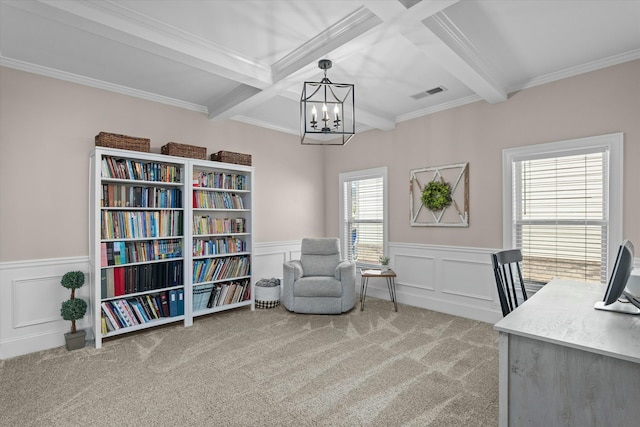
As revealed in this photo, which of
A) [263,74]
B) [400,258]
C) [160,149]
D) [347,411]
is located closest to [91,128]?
[160,149]

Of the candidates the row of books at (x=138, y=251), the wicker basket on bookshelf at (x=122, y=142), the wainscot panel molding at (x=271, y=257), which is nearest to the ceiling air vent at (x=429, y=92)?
the wainscot panel molding at (x=271, y=257)

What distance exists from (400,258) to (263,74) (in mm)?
3101

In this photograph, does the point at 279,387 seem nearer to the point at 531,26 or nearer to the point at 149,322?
the point at 149,322

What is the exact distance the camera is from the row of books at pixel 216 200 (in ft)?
13.0

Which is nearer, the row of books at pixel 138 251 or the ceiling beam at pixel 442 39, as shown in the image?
the ceiling beam at pixel 442 39

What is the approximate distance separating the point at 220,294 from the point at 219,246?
23.9 inches

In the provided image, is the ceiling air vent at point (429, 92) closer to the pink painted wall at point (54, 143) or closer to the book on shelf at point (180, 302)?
the pink painted wall at point (54, 143)

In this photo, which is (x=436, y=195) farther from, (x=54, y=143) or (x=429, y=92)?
(x=54, y=143)

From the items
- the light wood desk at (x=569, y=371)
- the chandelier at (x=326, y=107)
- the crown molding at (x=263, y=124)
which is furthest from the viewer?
the crown molding at (x=263, y=124)

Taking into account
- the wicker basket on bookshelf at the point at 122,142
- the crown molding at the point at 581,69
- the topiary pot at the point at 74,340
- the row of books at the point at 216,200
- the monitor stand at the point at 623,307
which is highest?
the crown molding at the point at 581,69

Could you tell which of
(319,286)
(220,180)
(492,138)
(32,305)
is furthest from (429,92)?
(32,305)

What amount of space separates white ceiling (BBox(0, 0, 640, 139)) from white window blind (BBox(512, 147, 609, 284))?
2.98 ft

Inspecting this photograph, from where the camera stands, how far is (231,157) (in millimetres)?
4277

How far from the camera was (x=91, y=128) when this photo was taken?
3453mm
